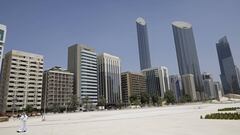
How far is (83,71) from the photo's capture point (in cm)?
16562

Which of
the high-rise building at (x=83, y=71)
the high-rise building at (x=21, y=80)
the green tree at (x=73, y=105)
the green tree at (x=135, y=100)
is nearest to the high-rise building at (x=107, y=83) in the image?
the high-rise building at (x=83, y=71)

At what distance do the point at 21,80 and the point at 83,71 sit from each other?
162 ft

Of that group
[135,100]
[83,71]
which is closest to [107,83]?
[83,71]

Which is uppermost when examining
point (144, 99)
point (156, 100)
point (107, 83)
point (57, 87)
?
point (107, 83)

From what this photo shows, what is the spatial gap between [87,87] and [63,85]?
69.0 feet

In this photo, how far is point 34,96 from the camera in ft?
435

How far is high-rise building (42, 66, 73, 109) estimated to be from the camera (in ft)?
472

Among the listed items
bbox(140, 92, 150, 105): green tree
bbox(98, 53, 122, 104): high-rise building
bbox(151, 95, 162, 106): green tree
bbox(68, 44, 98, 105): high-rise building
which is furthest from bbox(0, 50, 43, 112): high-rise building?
bbox(151, 95, 162, 106): green tree

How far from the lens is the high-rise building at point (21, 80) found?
124688mm

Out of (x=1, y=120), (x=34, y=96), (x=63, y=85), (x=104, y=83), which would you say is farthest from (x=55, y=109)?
(x=1, y=120)

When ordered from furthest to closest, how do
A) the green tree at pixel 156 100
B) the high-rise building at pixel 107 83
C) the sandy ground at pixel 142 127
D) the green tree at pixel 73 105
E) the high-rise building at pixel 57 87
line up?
the high-rise building at pixel 107 83 → the green tree at pixel 156 100 → the high-rise building at pixel 57 87 → the green tree at pixel 73 105 → the sandy ground at pixel 142 127

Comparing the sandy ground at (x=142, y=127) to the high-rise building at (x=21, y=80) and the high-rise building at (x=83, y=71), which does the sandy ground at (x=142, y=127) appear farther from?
the high-rise building at (x=83, y=71)

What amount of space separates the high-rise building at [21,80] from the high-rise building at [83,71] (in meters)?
29.3

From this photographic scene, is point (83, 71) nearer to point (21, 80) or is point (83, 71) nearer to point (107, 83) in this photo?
point (107, 83)
